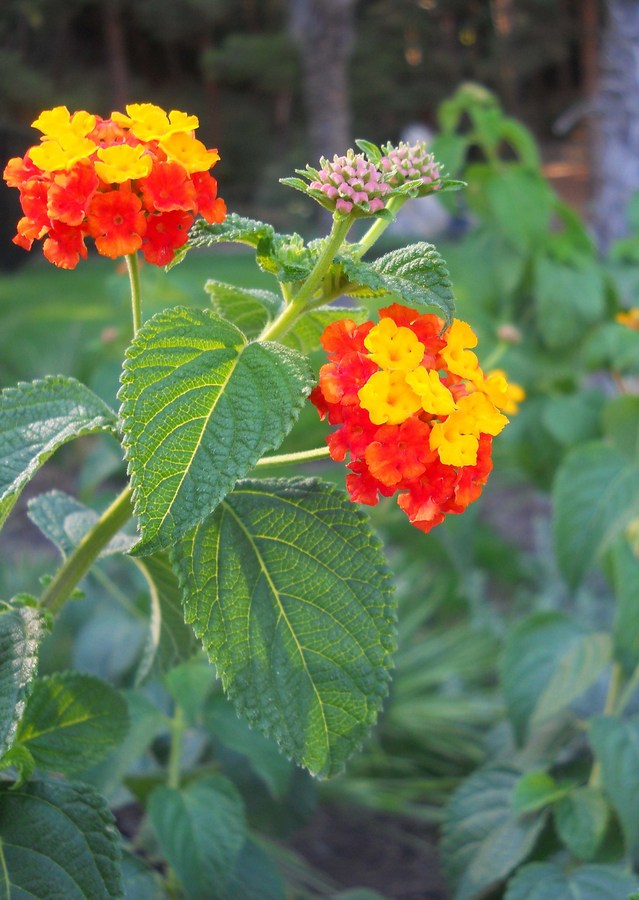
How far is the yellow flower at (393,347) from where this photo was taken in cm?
60

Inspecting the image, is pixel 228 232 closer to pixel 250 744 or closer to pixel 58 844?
pixel 58 844

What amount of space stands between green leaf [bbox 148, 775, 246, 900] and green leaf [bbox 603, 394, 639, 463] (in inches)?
30.9

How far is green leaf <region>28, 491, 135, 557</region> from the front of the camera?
775mm

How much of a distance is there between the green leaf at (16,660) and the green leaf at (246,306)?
26cm

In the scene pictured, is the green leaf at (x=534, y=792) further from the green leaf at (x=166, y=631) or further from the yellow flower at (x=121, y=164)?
the yellow flower at (x=121, y=164)

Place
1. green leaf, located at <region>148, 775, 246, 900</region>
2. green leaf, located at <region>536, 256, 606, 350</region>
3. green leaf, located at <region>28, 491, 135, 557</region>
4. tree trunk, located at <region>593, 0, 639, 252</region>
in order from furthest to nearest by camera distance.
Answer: tree trunk, located at <region>593, 0, 639, 252</region> < green leaf, located at <region>536, 256, 606, 350</region> < green leaf, located at <region>148, 775, 246, 900</region> < green leaf, located at <region>28, 491, 135, 557</region>

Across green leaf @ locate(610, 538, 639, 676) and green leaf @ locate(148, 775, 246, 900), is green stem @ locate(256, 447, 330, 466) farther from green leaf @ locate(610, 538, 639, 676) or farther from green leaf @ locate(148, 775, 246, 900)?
green leaf @ locate(610, 538, 639, 676)

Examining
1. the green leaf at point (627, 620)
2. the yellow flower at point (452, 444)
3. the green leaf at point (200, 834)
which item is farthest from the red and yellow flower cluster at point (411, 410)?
the green leaf at point (627, 620)

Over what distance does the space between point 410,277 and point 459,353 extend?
58 mm

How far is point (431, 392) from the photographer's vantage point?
1.94 feet

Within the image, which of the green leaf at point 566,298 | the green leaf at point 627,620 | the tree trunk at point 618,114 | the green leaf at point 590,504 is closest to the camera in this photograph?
the green leaf at point 627,620

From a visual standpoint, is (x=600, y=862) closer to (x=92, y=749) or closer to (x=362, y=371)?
(x=92, y=749)

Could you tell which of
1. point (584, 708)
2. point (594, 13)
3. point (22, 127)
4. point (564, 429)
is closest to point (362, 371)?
point (584, 708)

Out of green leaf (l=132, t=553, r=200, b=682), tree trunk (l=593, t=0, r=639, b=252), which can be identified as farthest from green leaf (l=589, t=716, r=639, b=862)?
tree trunk (l=593, t=0, r=639, b=252)
